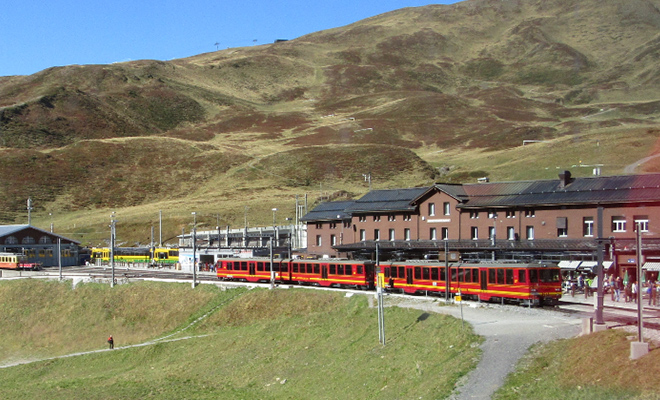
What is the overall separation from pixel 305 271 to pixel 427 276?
48.0ft

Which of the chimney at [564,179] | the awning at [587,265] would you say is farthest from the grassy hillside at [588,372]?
the chimney at [564,179]

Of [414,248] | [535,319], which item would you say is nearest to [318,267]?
[414,248]

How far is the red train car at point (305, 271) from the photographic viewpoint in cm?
5569

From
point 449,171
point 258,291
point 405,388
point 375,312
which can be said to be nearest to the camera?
point 405,388

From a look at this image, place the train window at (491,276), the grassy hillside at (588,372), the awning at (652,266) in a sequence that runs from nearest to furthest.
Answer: the grassy hillside at (588,372), the train window at (491,276), the awning at (652,266)

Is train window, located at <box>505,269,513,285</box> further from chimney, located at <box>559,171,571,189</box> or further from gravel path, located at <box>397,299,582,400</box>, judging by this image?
chimney, located at <box>559,171,571,189</box>

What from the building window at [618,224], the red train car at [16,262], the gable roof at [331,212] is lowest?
the red train car at [16,262]

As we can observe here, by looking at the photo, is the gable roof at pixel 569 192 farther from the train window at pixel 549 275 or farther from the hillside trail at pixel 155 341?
the hillside trail at pixel 155 341

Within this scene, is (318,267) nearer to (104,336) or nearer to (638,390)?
(104,336)

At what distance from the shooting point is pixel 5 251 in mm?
102938

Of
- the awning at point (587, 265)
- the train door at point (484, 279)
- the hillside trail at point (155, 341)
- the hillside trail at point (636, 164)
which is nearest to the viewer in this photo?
the train door at point (484, 279)

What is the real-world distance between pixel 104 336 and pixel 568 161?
312ft

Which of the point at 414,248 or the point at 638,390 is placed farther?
the point at 414,248

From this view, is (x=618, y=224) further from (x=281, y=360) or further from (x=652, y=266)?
(x=281, y=360)
